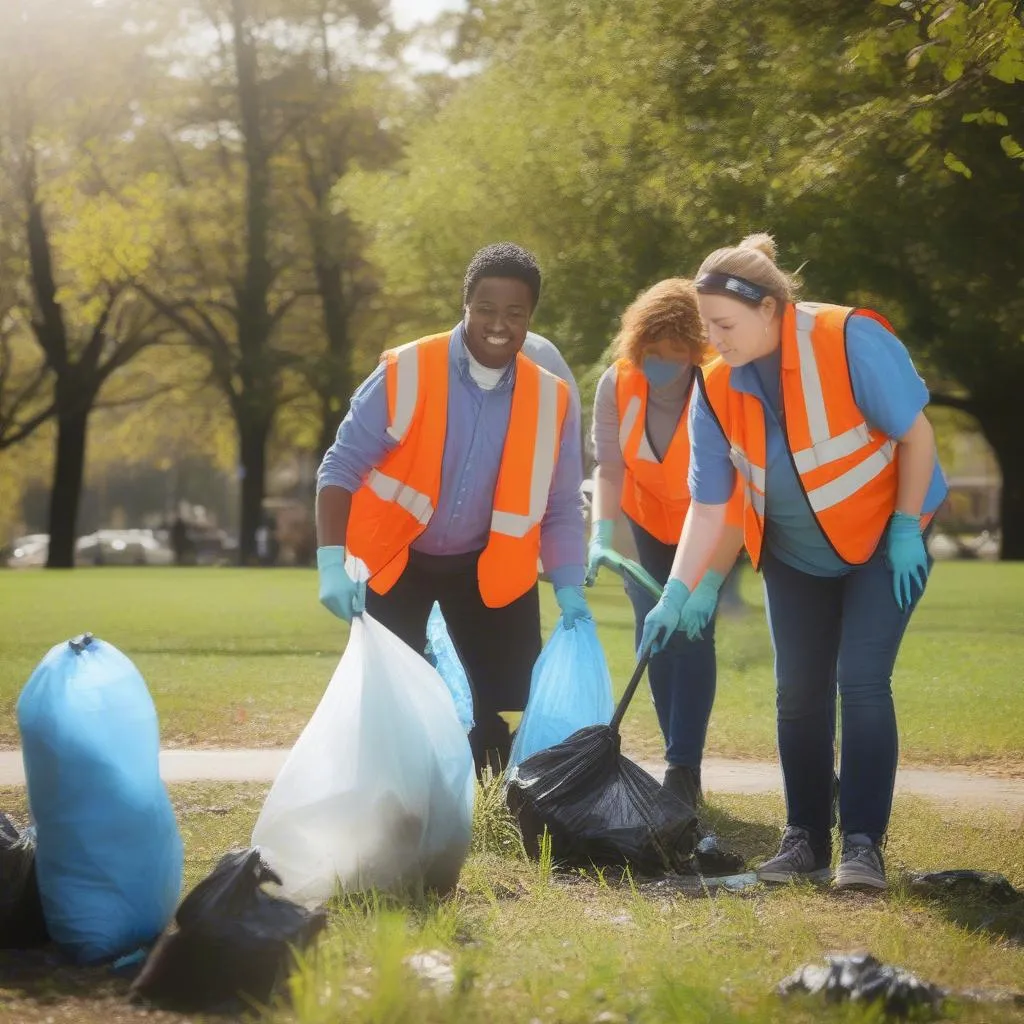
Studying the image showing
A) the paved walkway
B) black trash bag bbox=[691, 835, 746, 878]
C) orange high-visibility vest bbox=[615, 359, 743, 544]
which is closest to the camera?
black trash bag bbox=[691, 835, 746, 878]

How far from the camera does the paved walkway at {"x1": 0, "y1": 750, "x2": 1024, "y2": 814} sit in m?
6.45

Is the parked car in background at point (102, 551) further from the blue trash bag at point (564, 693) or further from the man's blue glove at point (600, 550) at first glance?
the blue trash bag at point (564, 693)

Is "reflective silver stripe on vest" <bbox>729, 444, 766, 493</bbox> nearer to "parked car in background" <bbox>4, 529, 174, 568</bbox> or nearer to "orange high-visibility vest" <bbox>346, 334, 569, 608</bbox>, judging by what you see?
"orange high-visibility vest" <bbox>346, 334, 569, 608</bbox>

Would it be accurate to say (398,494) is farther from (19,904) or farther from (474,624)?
(19,904)

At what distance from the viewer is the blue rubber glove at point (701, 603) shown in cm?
481

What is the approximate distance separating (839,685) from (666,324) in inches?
59.5

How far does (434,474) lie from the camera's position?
504 cm

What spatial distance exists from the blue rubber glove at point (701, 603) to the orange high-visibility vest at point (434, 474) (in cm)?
57

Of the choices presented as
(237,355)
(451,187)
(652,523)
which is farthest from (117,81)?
(652,523)

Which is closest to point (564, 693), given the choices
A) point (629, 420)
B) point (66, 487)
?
point (629, 420)

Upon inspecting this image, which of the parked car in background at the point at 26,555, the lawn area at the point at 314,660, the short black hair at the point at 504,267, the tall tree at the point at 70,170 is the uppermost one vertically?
the tall tree at the point at 70,170

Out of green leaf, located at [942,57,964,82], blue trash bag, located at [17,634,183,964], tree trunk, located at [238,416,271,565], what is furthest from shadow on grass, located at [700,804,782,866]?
tree trunk, located at [238,416,271,565]

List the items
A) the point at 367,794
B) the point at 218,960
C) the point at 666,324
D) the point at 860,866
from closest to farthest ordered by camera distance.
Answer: the point at 218,960
the point at 367,794
the point at 860,866
the point at 666,324

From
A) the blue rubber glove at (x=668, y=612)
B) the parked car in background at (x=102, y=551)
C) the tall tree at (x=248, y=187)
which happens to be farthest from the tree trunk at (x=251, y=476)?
the blue rubber glove at (x=668, y=612)
